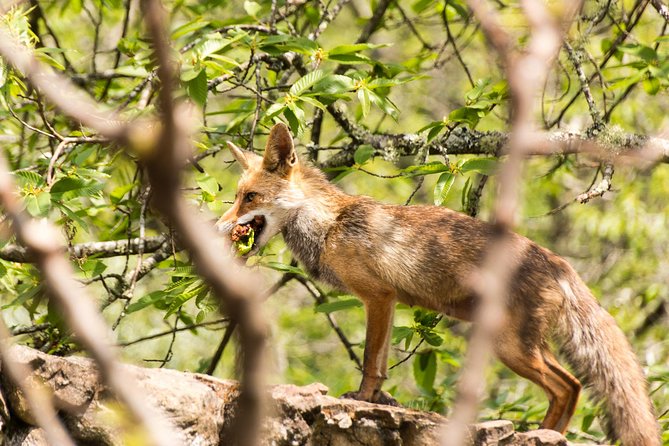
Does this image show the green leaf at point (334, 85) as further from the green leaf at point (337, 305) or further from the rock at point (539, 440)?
the rock at point (539, 440)

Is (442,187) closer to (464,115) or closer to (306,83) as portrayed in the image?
(464,115)

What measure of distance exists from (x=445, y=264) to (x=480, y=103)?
4.25 ft

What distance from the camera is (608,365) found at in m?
6.10

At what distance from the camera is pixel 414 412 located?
5227 mm

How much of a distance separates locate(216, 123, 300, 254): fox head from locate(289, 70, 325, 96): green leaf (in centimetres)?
57

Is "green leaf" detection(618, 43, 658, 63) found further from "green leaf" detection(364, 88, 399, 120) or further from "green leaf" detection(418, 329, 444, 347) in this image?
"green leaf" detection(418, 329, 444, 347)

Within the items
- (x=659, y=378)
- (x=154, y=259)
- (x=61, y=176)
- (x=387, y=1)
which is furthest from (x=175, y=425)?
(x=387, y=1)

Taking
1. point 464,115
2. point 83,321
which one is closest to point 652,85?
point 464,115

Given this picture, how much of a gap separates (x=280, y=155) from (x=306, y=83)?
99cm

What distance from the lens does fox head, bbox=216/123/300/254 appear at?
7273mm

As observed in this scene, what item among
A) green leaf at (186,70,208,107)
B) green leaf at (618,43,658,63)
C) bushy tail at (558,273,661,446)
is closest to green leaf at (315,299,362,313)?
bushy tail at (558,273,661,446)

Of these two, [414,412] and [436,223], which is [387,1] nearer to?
[436,223]

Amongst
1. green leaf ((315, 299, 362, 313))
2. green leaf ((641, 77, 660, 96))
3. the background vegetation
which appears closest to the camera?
the background vegetation

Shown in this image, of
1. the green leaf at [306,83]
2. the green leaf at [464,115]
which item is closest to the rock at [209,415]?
the green leaf at [306,83]
